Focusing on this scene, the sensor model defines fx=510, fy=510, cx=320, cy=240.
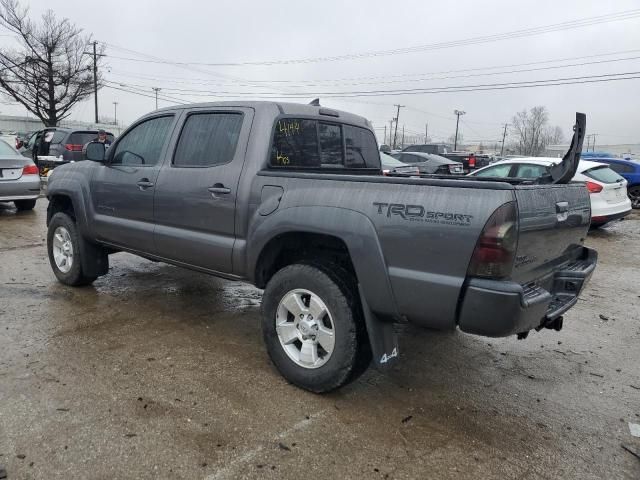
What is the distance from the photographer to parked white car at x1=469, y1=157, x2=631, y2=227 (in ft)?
32.1

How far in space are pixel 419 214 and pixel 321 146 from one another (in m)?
1.73

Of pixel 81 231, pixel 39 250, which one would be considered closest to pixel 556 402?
pixel 81 231

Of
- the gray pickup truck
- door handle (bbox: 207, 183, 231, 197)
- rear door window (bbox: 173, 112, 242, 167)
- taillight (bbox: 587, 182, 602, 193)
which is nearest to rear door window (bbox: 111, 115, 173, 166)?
the gray pickup truck

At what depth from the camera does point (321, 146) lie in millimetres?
4242

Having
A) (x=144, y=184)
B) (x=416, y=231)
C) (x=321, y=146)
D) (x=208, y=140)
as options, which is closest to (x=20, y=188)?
(x=144, y=184)

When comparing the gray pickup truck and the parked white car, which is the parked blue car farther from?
the gray pickup truck

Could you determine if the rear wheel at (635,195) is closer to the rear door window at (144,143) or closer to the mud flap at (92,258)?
the rear door window at (144,143)

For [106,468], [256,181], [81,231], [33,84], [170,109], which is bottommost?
[106,468]

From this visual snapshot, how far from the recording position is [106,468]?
2537mm

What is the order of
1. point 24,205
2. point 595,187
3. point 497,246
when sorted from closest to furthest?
point 497,246 < point 595,187 < point 24,205

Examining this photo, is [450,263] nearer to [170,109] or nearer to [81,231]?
[170,109]

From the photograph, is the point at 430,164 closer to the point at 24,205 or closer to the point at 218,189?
the point at 24,205

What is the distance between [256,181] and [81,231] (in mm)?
2611

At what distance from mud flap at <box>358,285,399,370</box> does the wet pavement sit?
0.37 meters
